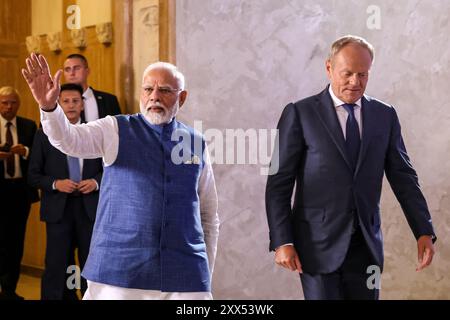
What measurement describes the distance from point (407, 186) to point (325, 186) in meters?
0.39

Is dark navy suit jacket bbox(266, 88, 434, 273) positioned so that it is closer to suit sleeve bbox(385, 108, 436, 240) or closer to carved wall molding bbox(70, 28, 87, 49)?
suit sleeve bbox(385, 108, 436, 240)

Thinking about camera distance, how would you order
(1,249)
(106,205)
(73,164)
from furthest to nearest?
(1,249)
(73,164)
(106,205)

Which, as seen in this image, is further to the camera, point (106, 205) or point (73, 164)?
point (73, 164)

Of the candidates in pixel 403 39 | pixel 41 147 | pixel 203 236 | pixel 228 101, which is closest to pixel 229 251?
pixel 228 101

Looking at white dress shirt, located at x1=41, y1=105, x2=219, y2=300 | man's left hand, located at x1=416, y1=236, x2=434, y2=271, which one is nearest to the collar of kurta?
white dress shirt, located at x1=41, y1=105, x2=219, y2=300

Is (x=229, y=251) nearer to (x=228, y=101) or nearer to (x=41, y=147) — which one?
(x=228, y=101)

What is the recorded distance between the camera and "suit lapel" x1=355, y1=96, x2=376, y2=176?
3.62m

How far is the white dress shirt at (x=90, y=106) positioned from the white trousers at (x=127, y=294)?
2.55 metres

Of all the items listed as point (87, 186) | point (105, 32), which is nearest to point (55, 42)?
point (105, 32)

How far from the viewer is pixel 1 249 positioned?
6.46 m

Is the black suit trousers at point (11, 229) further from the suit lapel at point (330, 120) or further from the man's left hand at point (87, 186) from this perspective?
the suit lapel at point (330, 120)

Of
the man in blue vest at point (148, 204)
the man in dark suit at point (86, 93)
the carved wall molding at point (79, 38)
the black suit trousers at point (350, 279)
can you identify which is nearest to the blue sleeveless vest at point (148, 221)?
the man in blue vest at point (148, 204)

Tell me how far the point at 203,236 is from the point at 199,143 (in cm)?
38

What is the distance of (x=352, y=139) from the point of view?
12.0 feet
